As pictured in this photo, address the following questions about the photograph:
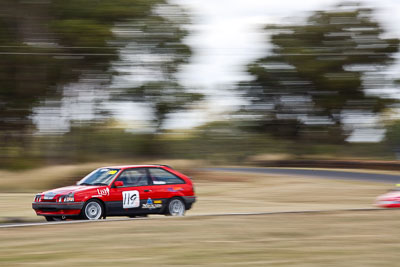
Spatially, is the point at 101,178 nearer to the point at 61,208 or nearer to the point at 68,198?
the point at 68,198

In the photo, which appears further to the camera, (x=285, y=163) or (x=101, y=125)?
(x=285, y=163)

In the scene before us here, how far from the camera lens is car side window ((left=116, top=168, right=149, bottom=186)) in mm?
15883

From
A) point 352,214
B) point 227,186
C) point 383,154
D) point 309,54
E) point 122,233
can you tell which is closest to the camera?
point 122,233

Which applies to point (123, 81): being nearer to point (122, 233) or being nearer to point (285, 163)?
point (285, 163)

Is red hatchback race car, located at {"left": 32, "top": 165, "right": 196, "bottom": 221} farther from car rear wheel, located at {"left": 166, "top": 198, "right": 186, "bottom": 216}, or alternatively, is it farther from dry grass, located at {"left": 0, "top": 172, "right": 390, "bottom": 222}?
dry grass, located at {"left": 0, "top": 172, "right": 390, "bottom": 222}

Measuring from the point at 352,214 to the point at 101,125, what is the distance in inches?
1191

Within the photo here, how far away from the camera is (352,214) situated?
47.4 ft

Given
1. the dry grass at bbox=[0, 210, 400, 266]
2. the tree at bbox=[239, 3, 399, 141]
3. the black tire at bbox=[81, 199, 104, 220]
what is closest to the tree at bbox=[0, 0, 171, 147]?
the tree at bbox=[239, 3, 399, 141]

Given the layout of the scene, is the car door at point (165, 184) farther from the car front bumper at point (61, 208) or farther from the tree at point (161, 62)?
the tree at point (161, 62)

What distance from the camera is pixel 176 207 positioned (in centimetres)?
1656

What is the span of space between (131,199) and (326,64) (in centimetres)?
3642

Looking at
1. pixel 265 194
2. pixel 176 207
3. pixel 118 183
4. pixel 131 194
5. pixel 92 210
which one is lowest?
pixel 265 194

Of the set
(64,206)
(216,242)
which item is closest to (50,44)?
(64,206)

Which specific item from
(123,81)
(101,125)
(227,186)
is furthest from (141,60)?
(227,186)
